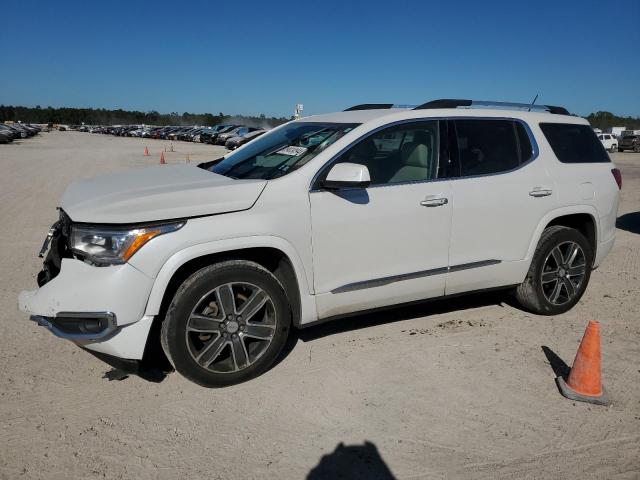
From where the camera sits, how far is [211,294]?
333 centimetres

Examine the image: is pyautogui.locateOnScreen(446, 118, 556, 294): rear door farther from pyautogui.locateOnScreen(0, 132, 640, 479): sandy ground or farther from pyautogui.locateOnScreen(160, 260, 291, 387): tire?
pyautogui.locateOnScreen(160, 260, 291, 387): tire

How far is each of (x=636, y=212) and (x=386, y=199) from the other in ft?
30.6

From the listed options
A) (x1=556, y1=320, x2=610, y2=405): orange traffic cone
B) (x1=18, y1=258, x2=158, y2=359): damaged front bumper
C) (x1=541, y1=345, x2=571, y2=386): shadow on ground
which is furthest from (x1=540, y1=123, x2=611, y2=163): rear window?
(x1=18, y1=258, x2=158, y2=359): damaged front bumper

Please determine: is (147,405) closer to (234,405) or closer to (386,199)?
(234,405)

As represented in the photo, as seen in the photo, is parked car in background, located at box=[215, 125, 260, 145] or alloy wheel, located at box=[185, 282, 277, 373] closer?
alloy wheel, located at box=[185, 282, 277, 373]

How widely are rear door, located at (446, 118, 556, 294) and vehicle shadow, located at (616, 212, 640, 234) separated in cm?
560

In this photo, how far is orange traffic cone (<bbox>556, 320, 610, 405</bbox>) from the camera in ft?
11.2

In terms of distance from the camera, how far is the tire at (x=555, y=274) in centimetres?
462

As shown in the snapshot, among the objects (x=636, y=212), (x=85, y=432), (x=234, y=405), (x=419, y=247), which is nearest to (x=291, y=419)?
(x=234, y=405)

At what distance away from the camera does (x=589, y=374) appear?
11.3ft

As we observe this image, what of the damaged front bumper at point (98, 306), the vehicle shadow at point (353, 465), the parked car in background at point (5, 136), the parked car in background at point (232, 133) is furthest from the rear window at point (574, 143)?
the parked car in background at point (5, 136)

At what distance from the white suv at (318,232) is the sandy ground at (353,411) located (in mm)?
374

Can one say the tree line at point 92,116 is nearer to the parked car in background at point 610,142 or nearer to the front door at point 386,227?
the parked car in background at point 610,142

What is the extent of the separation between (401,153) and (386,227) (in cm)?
68
